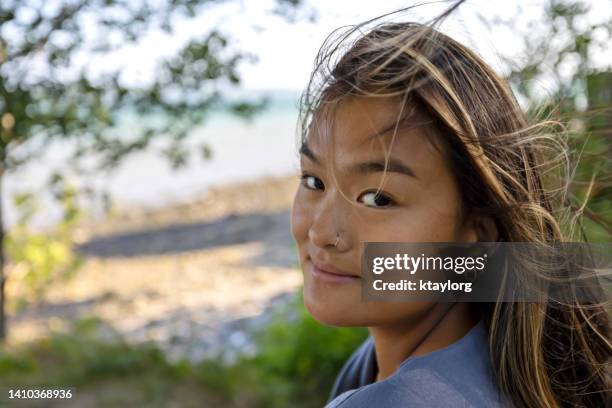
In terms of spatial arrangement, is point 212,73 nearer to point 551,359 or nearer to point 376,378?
point 376,378

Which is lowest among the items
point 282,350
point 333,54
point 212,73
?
point 282,350

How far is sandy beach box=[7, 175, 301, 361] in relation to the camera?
6.11 meters

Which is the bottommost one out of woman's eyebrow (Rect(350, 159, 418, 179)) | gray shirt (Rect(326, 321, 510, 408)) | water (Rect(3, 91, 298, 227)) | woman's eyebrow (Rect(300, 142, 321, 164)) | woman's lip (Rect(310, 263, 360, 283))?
gray shirt (Rect(326, 321, 510, 408))

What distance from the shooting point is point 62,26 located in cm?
242

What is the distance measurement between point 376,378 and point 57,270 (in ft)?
15.6

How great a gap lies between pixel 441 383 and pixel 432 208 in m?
0.30

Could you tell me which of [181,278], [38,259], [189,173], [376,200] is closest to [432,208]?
[376,200]

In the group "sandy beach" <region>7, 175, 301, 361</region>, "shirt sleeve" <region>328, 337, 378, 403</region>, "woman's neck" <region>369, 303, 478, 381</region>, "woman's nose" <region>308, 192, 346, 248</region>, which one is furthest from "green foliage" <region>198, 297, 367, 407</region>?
"woman's nose" <region>308, 192, 346, 248</region>

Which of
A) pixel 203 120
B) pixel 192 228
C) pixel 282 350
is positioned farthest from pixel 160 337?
pixel 192 228

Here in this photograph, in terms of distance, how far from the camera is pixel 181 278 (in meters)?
7.92

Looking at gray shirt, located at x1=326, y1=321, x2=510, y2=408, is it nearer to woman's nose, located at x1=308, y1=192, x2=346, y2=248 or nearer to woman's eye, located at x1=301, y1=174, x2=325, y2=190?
woman's nose, located at x1=308, y1=192, x2=346, y2=248

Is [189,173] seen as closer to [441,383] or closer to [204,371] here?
[204,371]

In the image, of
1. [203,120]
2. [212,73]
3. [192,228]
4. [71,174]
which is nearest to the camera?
[212,73]

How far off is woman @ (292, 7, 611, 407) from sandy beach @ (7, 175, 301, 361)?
3.59 metres
